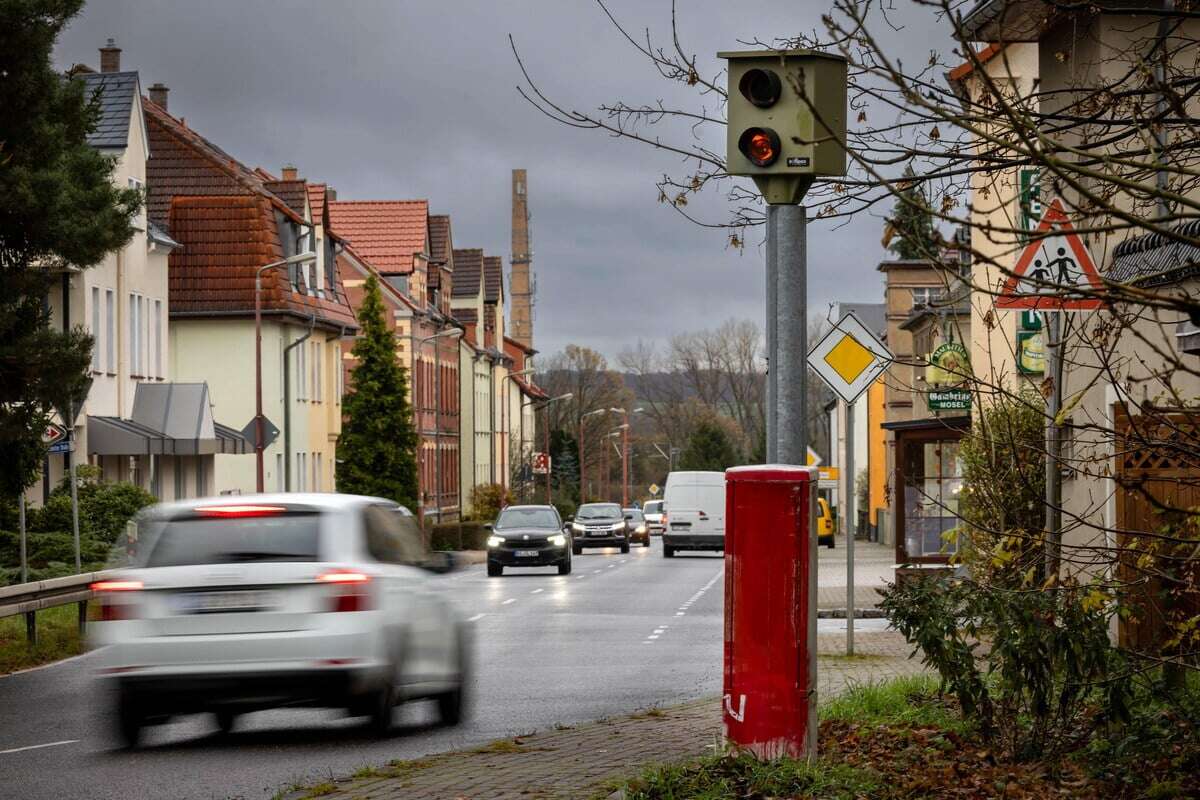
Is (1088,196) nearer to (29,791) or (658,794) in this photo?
(658,794)

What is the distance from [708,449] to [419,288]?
196 feet

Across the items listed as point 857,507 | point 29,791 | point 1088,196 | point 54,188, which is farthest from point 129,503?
point 857,507

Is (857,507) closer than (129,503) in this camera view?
No

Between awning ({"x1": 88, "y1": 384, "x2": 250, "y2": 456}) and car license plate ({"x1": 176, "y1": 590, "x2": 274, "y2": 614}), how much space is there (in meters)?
29.7

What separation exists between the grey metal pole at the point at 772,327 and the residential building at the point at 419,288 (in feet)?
225

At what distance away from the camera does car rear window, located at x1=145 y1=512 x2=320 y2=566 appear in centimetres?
1199

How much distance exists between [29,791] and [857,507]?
77.1 metres

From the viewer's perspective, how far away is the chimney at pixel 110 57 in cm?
5850

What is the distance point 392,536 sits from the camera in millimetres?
13211

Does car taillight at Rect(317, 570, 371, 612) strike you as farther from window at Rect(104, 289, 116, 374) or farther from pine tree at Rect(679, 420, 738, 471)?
pine tree at Rect(679, 420, 738, 471)

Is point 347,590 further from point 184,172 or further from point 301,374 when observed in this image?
point 184,172

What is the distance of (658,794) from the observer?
7992 millimetres

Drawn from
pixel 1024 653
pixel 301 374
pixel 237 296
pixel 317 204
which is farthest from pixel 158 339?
pixel 1024 653

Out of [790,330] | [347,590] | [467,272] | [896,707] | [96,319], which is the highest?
[467,272]
